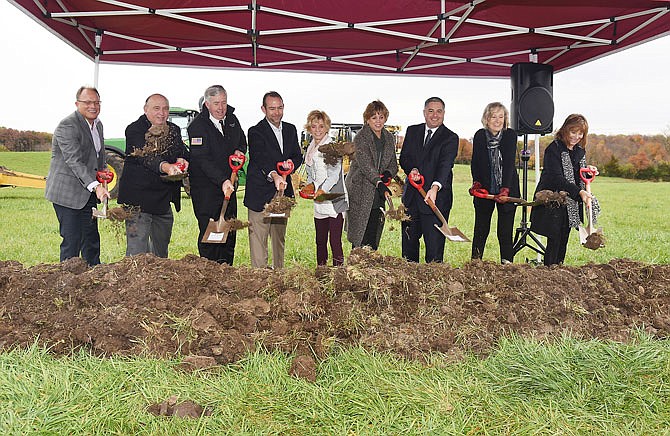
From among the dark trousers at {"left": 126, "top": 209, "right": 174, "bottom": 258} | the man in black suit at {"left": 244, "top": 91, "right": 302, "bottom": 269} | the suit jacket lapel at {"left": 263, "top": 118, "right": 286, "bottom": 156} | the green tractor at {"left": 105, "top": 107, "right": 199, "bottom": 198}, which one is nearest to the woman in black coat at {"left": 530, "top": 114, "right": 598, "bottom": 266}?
the man in black suit at {"left": 244, "top": 91, "right": 302, "bottom": 269}

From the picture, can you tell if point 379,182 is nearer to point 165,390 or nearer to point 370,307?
point 370,307

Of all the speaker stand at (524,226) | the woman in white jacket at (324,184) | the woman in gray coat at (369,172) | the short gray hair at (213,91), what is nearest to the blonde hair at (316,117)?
the woman in white jacket at (324,184)

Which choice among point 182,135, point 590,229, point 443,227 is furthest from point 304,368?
point 182,135

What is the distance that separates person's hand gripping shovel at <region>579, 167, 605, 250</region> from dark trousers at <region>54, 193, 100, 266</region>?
11.2ft

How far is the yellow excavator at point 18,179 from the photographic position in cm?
767

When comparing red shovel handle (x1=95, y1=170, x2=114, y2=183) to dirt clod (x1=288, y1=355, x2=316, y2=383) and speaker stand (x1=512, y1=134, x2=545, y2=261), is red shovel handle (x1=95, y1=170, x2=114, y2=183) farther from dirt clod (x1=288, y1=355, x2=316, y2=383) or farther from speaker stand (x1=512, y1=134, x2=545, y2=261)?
speaker stand (x1=512, y1=134, x2=545, y2=261)

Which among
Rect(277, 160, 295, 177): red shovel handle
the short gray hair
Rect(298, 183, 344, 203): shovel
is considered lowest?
Rect(298, 183, 344, 203): shovel

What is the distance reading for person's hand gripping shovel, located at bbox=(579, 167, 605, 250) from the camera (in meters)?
3.46

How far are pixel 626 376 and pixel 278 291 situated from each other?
1592 millimetres

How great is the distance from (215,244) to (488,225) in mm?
2094

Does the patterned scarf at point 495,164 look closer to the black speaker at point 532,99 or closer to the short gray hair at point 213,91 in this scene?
the black speaker at point 532,99

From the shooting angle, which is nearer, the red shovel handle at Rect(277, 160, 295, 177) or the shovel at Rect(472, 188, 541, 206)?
the red shovel handle at Rect(277, 160, 295, 177)

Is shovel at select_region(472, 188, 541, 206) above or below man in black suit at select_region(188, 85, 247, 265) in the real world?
below

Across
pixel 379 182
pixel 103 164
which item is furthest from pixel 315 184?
pixel 103 164
